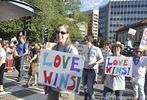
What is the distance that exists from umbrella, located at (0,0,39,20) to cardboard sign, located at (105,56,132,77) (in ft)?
15.3

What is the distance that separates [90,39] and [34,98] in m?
2.57

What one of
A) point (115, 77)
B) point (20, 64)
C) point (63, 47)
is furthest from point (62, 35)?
point (20, 64)

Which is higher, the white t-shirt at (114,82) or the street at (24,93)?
the white t-shirt at (114,82)

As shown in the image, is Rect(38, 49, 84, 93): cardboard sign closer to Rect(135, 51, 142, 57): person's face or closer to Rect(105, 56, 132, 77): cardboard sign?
Rect(105, 56, 132, 77): cardboard sign

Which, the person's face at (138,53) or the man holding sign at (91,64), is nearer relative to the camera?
the person's face at (138,53)

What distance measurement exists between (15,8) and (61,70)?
1236 mm

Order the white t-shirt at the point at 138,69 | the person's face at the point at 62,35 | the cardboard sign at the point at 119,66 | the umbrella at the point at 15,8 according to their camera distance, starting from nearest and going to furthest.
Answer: the umbrella at the point at 15,8
the person's face at the point at 62,35
the cardboard sign at the point at 119,66
the white t-shirt at the point at 138,69

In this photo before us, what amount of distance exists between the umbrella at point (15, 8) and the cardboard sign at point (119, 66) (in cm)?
468

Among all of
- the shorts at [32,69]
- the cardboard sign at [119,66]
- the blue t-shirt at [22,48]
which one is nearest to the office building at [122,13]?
the blue t-shirt at [22,48]

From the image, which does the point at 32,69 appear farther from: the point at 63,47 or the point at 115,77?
the point at 63,47

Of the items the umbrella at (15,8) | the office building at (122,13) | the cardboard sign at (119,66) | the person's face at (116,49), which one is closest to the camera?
the umbrella at (15,8)

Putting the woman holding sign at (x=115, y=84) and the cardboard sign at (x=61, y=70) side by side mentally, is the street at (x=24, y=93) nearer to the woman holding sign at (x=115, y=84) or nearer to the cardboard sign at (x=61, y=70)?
the woman holding sign at (x=115, y=84)

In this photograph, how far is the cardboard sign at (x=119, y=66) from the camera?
34.3 ft

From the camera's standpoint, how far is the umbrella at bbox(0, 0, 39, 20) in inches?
208
